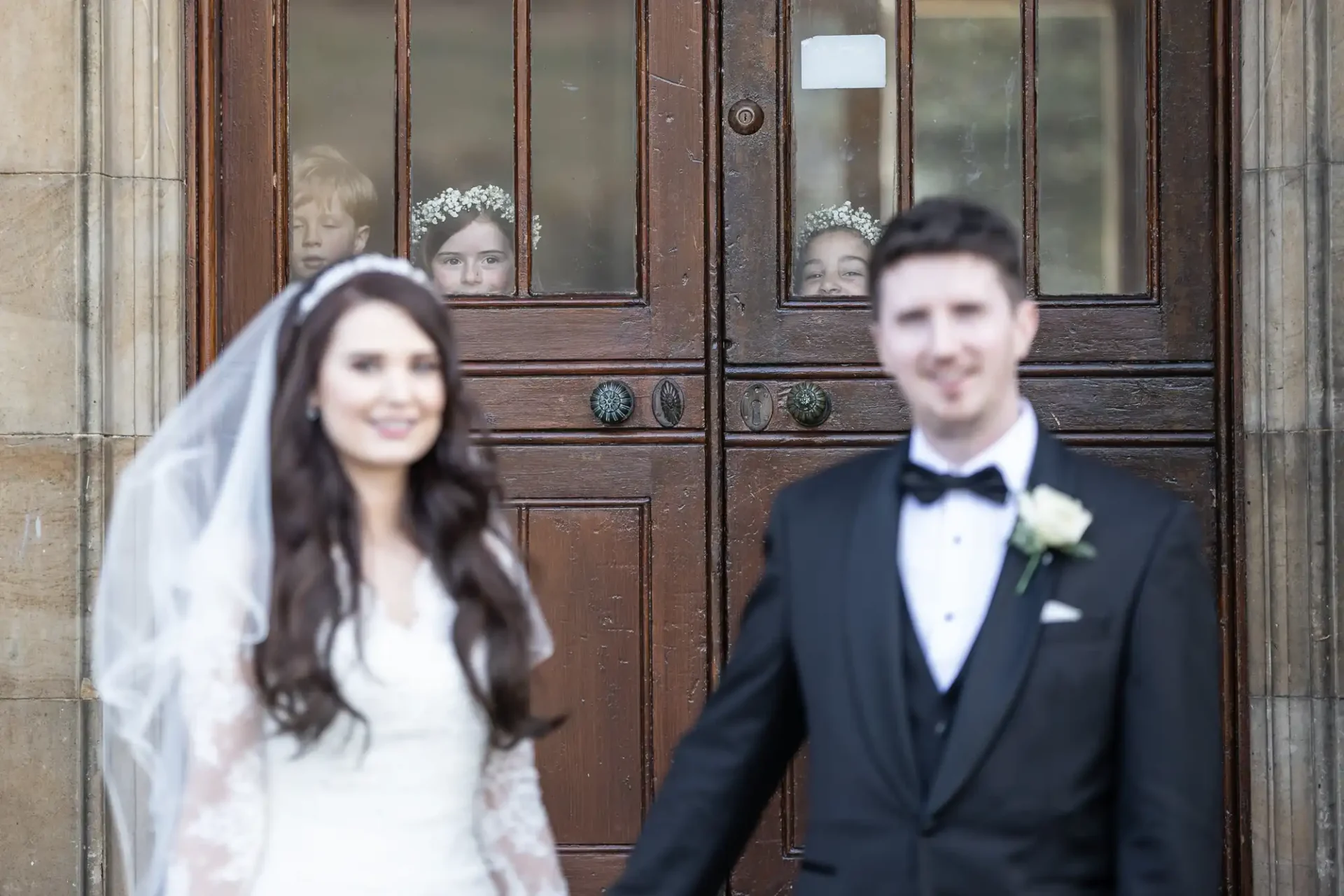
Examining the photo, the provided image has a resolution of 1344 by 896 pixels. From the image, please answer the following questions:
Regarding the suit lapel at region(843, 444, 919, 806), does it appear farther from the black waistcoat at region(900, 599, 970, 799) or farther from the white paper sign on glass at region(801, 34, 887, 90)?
the white paper sign on glass at region(801, 34, 887, 90)

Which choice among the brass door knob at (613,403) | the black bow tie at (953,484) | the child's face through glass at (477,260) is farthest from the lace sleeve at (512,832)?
the child's face through glass at (477,260)

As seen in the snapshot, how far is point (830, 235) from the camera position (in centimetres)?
489

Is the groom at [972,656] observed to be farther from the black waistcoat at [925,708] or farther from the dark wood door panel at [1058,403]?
the dark wood door panel at [1058,403]

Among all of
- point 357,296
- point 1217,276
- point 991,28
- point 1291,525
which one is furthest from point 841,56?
point 357,296

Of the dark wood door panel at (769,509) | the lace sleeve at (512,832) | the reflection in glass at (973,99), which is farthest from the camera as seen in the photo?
the reflection in glass at (973,99)

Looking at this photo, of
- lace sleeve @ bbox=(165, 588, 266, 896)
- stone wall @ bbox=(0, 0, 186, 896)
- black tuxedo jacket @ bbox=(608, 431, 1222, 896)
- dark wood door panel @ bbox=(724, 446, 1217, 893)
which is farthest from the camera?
dark wood door panel @ bbox=(724, 446, 1217, 893)

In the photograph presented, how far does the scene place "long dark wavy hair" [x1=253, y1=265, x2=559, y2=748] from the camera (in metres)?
3.04

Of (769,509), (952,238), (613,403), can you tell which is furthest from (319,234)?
(952,238)

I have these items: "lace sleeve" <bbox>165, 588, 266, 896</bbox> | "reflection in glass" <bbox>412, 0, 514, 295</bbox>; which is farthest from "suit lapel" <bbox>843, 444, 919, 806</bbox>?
"reflection in glass" <bbox>412, 0, 514, 295</bbox>

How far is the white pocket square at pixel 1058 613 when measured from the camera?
2654 mm

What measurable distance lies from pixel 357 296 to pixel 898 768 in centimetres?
122

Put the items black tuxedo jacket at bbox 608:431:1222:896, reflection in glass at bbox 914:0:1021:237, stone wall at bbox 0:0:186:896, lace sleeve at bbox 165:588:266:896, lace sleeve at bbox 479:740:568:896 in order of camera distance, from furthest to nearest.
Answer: reflection in glass at bbox 914:0:1021:237 < stone wall at bbox 0:0:186:896 < lace sleeve at bbox 479:740:568:896 < lace sleeve at bbox 165:588:266:896 < black tuxedo jacket at bbox 608:431:1222:896

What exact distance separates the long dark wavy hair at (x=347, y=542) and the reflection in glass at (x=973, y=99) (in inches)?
77.8

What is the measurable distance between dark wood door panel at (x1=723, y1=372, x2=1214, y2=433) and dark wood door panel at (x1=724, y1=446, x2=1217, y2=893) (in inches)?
2.3
